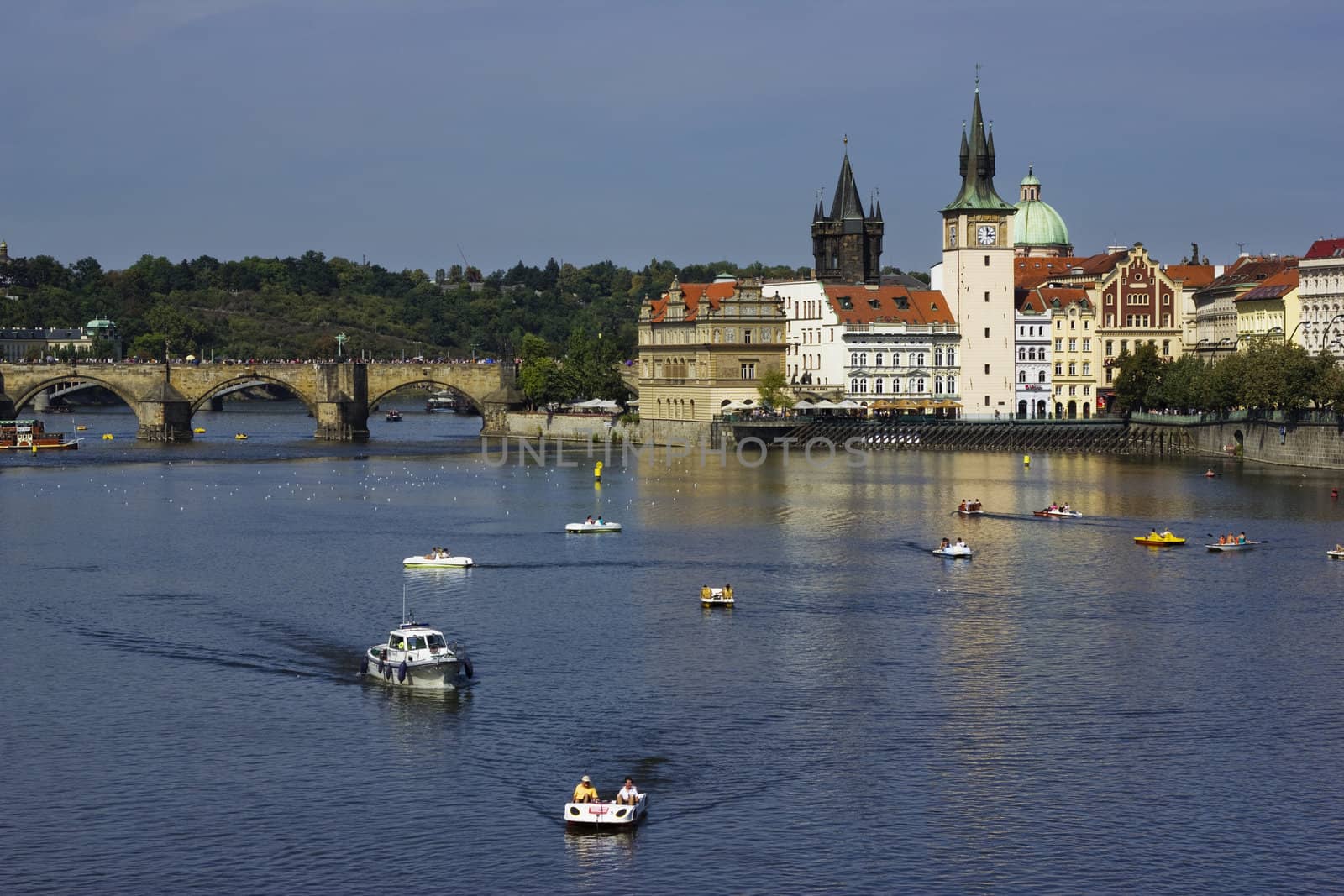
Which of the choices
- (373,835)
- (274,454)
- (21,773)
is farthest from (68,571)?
(274,454)

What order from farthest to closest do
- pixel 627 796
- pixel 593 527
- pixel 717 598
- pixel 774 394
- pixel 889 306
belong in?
pixel 889 306 < pixel 774 394 < pixel 593 527 < pixel 717 598 < pixel 627 796

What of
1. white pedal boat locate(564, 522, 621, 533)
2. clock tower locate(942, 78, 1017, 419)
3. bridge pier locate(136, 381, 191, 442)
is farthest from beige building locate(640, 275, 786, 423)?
white pedal boat locate(564, 522, 621, 533)

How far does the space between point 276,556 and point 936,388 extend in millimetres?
101812

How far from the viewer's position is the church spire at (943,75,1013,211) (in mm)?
180875

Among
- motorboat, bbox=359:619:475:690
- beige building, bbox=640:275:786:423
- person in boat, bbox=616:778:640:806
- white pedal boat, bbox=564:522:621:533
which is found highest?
beige building, bbox=640:275:786:423

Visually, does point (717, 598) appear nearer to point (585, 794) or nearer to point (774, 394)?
point (585, 794)

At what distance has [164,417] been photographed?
196 meters

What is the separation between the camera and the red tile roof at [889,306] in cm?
18312

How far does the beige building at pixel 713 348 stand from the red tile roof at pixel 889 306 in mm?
6084

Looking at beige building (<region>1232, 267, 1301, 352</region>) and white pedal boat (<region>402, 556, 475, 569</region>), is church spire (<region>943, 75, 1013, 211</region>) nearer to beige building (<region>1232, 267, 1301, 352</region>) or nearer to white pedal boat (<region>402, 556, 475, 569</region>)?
beige building (<region>1232, 267, 1301, 352</region>)

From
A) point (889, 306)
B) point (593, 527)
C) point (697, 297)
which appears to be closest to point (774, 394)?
point (889, 306)

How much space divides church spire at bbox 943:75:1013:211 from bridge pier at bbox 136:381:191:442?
75.2 meters

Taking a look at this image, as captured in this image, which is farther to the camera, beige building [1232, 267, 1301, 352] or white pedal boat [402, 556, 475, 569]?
beige building [1232, 267, 1301, 352]

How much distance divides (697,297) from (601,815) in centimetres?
14621
